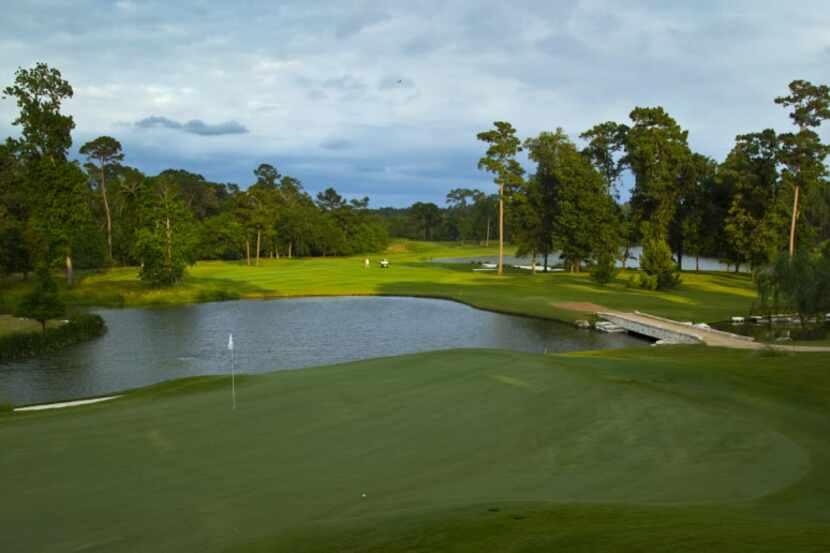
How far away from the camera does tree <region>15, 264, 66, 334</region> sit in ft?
109

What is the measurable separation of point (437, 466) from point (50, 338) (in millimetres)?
29254

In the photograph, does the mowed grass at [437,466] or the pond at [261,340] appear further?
the pond at [261,340]

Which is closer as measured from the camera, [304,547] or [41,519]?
[304,547]

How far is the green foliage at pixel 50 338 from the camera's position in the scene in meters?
30.5

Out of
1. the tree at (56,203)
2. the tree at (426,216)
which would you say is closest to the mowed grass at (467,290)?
the tree at (56,203)

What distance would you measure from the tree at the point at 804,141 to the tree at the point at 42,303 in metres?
56.4

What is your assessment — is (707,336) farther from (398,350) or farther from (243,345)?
(243,345)

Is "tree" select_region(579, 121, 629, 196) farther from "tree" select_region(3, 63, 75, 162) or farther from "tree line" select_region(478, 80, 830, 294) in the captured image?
"tree" select_region(3, 63, 75, 162)

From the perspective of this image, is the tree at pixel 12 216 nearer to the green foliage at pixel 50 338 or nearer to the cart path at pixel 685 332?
the green foliage at pixel 50 338

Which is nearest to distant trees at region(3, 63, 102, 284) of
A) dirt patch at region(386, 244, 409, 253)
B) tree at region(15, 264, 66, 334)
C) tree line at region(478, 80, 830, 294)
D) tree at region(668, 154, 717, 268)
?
tree at region(15, 264, 66, 334)

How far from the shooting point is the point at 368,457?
11.3m

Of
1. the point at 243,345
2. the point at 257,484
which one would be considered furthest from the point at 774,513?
the point at 243,345

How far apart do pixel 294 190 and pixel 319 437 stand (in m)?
127

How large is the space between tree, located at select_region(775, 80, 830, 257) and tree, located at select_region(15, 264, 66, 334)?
5642 cm
